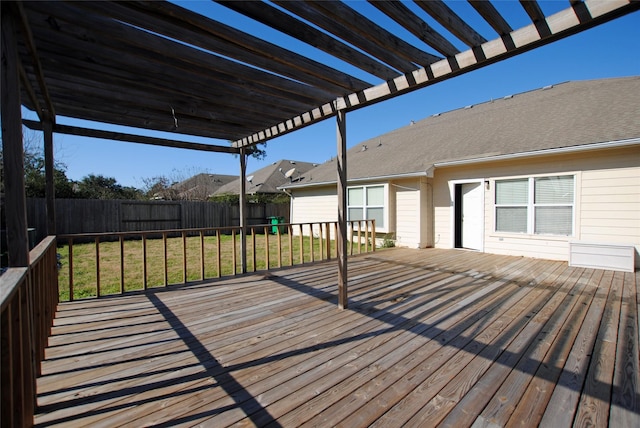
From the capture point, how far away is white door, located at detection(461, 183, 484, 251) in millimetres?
7754

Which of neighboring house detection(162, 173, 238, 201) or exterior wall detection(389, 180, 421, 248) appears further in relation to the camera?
neighboring house detection(162, 173, 238, 201)

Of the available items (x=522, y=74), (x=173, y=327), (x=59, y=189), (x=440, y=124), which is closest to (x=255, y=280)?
(x=173, y=327)

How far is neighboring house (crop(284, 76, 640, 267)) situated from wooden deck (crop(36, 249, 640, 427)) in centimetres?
216

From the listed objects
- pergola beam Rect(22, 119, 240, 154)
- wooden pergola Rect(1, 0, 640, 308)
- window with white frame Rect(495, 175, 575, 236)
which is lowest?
window with white frame Rect(495, 175, 575, 236)

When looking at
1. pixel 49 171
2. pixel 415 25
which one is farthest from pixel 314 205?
pixel 415 25

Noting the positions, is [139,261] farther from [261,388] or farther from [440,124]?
[440,124]

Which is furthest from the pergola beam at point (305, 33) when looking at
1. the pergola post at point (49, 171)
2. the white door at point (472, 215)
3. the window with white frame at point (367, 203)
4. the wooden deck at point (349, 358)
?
the window with white frame at point (367, 203)

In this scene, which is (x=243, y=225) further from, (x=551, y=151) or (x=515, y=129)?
(x=515, y=129)

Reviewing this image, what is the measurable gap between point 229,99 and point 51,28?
1.65 m

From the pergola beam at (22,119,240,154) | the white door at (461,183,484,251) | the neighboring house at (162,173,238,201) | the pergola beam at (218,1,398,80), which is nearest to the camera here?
the pergola beam at (218,1,398,80)

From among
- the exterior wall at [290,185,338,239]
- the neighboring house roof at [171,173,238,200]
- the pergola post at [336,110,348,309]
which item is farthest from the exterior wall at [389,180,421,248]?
the neighboring house roof at [171,173,238,200]

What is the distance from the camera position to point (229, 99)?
3.45 meters

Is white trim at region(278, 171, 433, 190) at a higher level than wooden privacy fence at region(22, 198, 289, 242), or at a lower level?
higher

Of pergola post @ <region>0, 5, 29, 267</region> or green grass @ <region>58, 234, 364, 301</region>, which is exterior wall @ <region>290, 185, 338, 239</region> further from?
pergola post @ <region>0, 5, 29, 267</region>
